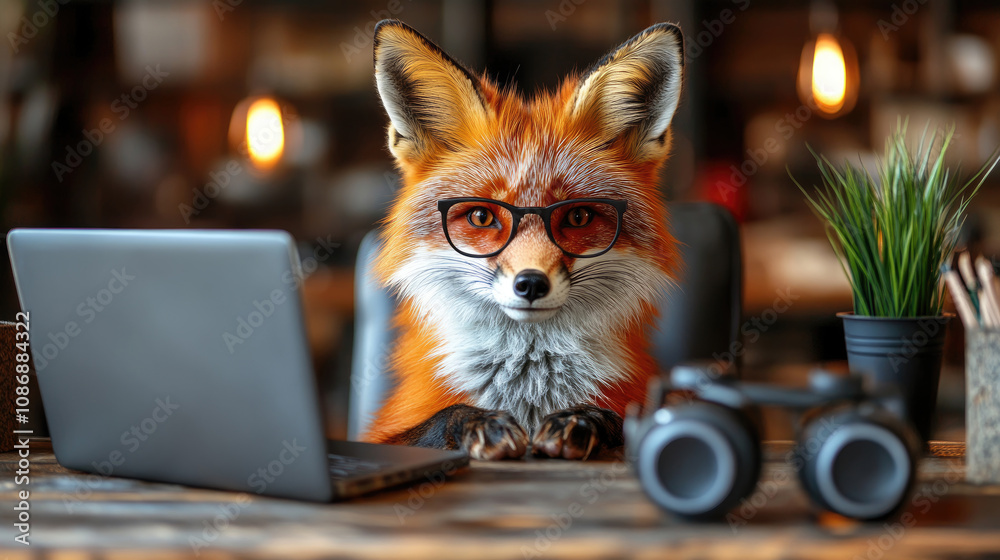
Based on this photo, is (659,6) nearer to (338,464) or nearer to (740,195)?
(740,195)

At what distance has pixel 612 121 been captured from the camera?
1229 millimetres

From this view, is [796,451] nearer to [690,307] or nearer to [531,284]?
[531,284]

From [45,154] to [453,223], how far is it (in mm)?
2467

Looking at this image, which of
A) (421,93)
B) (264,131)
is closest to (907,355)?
(421,93)

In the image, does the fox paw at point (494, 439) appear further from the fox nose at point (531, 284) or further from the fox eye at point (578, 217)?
the fox eye at point (578, 217)

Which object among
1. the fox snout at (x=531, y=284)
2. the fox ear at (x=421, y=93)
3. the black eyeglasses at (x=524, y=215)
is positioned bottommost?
the fox snout at (x=531, y=284)

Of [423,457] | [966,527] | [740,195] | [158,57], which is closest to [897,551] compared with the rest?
[966,527]

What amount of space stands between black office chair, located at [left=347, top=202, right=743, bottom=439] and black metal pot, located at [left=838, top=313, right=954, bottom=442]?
1.50 ft

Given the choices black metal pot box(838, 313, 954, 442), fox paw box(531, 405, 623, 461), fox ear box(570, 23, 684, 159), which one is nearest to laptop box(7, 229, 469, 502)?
fox paw box(531, 405, 623, 461)

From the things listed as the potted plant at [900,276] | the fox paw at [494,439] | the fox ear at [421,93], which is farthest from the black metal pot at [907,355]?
the fox ear at [421,93]

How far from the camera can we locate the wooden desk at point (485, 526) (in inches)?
24.2

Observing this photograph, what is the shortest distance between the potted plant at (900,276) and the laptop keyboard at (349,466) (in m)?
0.57

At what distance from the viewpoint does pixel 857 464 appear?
25.6 inches

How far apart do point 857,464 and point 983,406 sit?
0.21m
